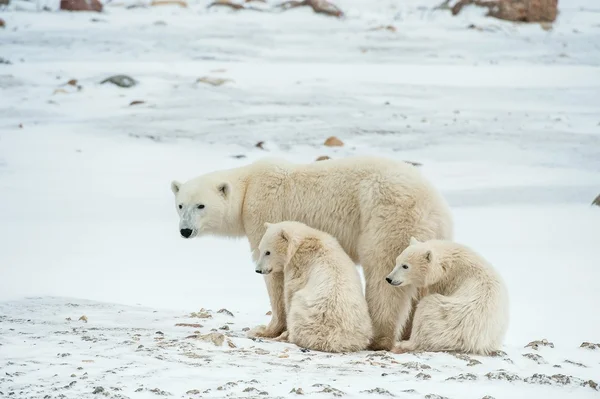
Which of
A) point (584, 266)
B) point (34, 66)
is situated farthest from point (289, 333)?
point (34, 66)

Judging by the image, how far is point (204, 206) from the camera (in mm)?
6715

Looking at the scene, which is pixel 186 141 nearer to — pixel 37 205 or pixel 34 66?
pixel 37 205

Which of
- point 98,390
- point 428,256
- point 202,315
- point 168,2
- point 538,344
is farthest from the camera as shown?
point 168,2

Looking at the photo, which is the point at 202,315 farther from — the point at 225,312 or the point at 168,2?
the point at 168,2

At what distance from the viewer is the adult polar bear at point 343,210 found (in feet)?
20.0

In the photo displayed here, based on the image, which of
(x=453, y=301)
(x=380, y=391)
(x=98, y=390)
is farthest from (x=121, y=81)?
(x=380, y=391)

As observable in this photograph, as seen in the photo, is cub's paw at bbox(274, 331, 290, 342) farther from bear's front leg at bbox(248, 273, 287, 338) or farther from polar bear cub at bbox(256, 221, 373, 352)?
bear's front leg at bbox(248, 273, 287, 338)

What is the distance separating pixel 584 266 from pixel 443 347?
4.55 meters

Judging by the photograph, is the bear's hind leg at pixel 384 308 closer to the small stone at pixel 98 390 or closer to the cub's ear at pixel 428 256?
the cub's ear at pixel 428 256

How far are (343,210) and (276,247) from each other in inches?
22.8

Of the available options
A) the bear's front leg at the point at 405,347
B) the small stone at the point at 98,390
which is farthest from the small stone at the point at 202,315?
the small stone at the point at 98,390

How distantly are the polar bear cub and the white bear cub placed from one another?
0.30 meters

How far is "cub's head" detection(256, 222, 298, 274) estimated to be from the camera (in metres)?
6.12

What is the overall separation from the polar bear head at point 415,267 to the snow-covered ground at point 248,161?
1.70 feet
